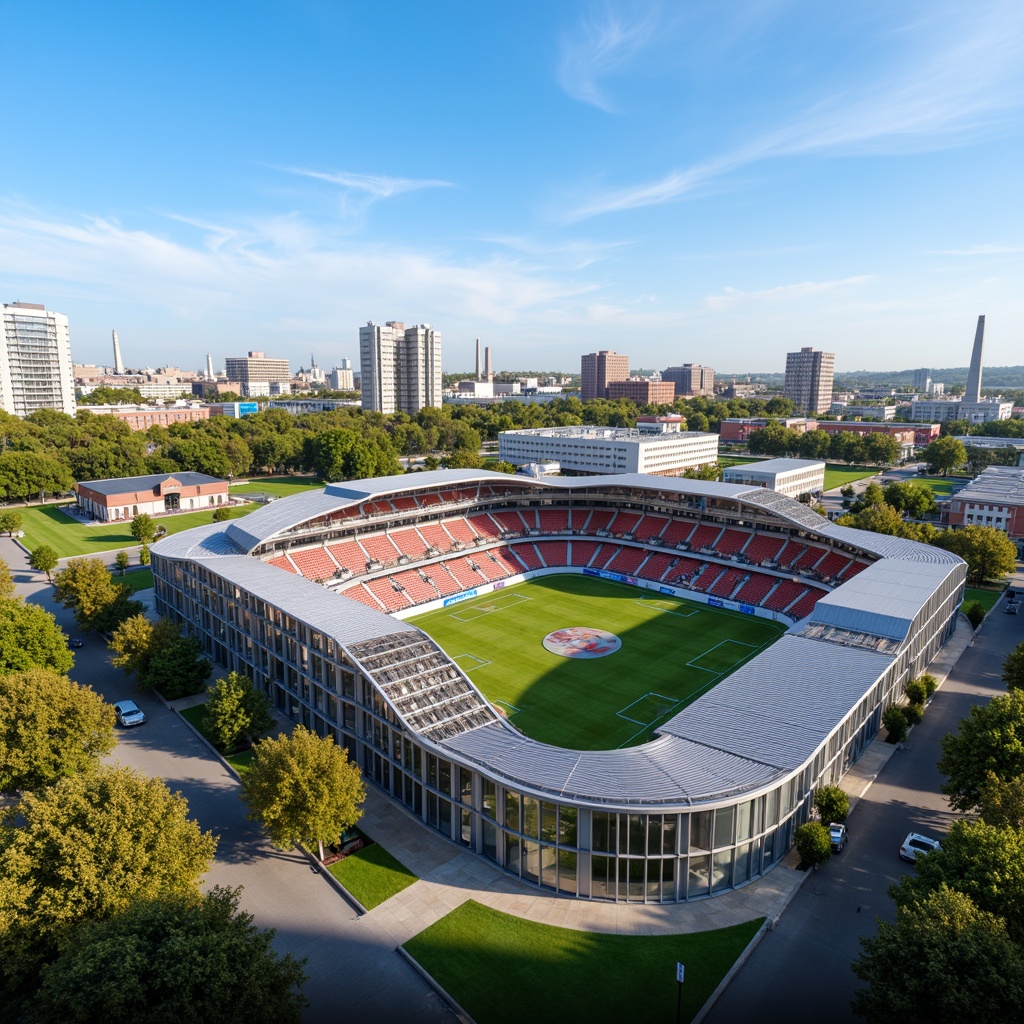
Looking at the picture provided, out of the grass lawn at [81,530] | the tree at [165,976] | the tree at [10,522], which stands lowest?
the grass lawn at [81,530]

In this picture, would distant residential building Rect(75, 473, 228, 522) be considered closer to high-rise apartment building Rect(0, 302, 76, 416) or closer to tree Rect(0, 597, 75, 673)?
tree Rect(0, 597, 75, 673)

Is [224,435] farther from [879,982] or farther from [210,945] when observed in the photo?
[879,982]

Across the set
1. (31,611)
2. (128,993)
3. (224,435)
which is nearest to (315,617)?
(31,611)

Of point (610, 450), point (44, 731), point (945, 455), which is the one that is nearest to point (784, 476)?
point (610, 450)

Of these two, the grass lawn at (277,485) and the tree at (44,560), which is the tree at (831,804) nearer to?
the tree at (44,560)

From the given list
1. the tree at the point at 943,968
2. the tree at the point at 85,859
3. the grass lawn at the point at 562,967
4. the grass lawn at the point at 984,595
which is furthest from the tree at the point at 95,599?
the grass lawn at the point at 984,595

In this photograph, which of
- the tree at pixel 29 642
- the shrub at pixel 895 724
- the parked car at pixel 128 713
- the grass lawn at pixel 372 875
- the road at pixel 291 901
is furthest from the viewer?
the parked car at pixel 128 713

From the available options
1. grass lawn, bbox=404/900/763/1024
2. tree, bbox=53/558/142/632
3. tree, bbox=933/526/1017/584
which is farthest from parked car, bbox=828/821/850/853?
tree, bbox=53/558/142/632

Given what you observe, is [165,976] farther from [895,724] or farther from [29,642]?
[895,724]
